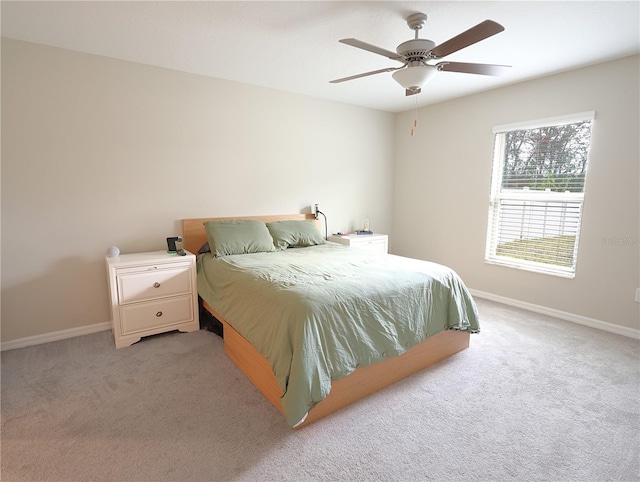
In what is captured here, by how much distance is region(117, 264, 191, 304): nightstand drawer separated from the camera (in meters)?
2.67

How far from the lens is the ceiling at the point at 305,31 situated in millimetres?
2109

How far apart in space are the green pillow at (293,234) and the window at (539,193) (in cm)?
212

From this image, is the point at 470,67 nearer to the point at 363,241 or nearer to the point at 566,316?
the point at 363,241

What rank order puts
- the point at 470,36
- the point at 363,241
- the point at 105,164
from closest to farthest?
the point at 470,36 < the point at 105,164 < the point at 363,241

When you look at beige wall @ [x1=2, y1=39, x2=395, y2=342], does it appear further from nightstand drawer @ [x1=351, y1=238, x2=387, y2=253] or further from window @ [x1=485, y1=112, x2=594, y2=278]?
window @ [x1=485, y1=112, x2=594, y2=278]

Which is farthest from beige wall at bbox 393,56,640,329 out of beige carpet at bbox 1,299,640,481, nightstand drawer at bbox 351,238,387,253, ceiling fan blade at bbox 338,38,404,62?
ceiling fan blade at bbox 338,38,404,62

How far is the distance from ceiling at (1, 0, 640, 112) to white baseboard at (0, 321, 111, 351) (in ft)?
7.67

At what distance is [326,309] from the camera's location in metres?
1.88

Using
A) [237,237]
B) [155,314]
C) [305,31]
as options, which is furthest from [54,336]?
[305,31]

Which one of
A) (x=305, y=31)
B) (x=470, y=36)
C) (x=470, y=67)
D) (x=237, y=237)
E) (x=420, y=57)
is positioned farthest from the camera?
(x=237, y=237)

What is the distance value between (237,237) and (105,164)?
1.30 meters

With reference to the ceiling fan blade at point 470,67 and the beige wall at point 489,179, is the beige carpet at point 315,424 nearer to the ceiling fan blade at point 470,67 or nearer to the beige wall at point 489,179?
the beige wall at point 489,179

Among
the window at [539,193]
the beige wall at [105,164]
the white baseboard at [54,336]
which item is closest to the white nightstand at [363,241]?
the beige wall at [105,164]

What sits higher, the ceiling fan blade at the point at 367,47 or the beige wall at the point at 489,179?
the ceiling fan blade at the point at 367,47
